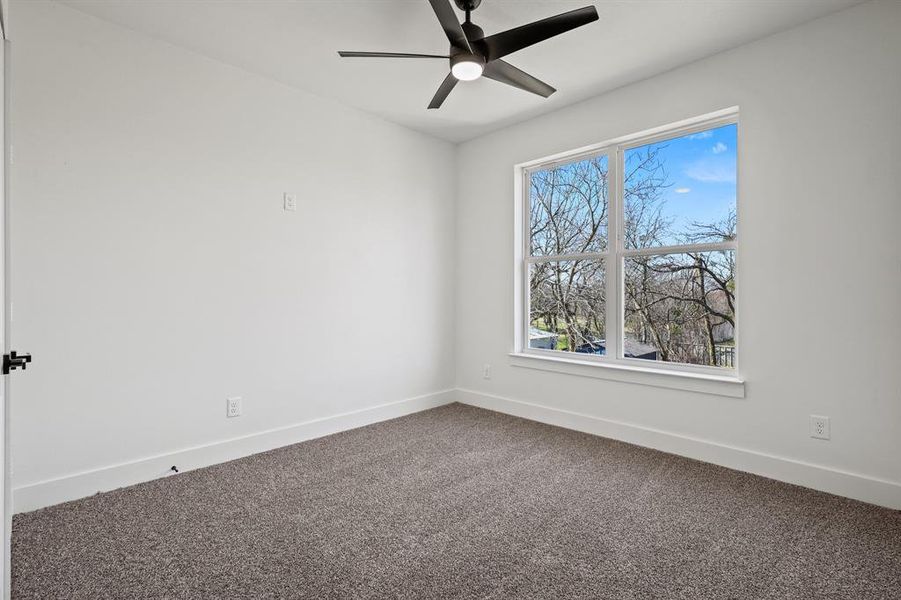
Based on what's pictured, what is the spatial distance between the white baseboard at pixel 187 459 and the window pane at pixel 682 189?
7.95ft

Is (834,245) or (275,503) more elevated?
(834,245)

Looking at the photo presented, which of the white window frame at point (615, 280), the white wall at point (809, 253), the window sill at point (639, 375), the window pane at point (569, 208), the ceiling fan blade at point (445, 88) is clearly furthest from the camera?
the window pane at point (569, 208)

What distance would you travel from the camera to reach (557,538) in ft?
6.53

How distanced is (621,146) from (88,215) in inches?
134

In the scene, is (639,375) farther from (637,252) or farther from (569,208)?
(569,208)

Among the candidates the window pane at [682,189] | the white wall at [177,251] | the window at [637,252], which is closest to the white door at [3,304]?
the white wall at [177,251]

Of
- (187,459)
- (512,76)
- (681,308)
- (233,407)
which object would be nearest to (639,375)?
(681,308)

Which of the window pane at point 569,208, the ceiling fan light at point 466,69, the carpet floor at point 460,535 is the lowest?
the carpet floor at point 460,535

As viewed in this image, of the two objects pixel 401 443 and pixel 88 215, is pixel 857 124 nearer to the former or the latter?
pixel 401 443

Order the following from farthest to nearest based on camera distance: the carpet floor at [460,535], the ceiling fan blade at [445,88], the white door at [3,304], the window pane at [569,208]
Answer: the window pane at [569,208] < the ceiling fan blade at [445,88] < the carpet floor at [460,535] < the white door at [3,304]

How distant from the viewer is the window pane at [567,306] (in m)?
3.61

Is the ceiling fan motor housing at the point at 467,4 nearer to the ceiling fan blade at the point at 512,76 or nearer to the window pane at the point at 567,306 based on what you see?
the ceiling fan blade at the point at 512,76

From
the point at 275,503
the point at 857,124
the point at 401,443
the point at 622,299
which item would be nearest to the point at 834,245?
the point at 857,124

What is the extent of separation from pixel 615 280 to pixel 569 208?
0.75m
